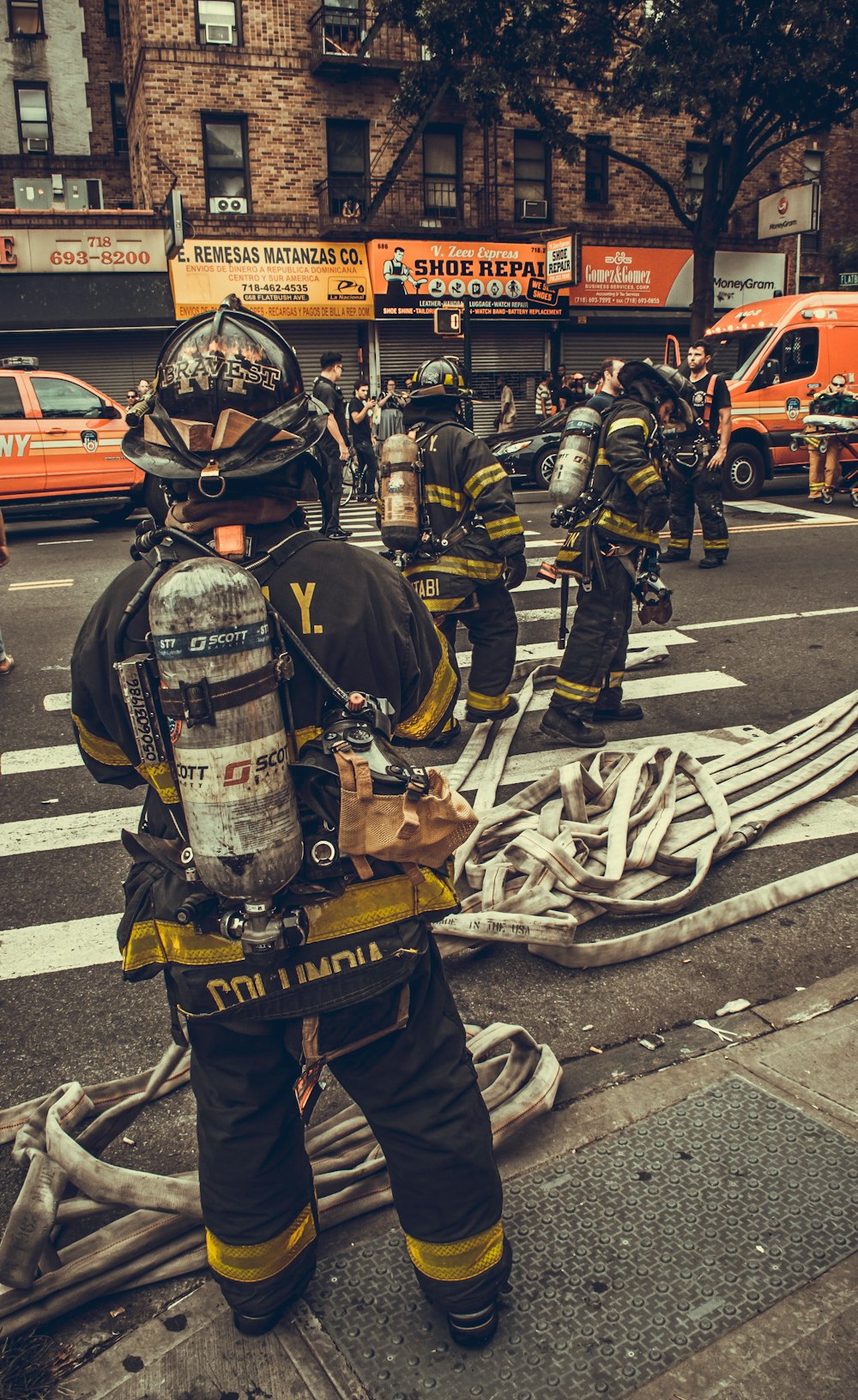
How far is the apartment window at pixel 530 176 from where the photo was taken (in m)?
24.9

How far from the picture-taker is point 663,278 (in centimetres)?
2600

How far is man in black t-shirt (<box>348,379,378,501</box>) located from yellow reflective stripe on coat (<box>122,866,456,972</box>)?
50.4ft

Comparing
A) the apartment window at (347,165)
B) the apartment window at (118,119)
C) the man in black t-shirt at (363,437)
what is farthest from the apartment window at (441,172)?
Result: the man in black t-shirt at (363,437)

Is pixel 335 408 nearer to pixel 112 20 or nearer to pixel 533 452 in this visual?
pixel 533 452

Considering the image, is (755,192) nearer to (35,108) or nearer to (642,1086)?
(35,108)

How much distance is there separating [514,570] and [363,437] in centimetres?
1164

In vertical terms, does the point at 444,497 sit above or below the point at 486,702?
above

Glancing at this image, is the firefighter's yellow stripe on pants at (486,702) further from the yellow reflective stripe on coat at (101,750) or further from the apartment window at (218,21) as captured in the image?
the apartment window at (218,21)

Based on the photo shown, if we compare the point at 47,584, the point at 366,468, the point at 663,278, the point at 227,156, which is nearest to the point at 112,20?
the point at 227,156

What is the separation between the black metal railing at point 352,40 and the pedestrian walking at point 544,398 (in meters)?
7.05

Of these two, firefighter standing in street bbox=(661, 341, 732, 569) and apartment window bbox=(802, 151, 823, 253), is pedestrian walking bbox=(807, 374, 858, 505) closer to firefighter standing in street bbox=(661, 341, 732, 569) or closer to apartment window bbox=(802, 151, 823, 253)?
firefighter standing in street bbox=(661, 341, 732, 569)

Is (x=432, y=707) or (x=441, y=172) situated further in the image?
(x=441, y=172)

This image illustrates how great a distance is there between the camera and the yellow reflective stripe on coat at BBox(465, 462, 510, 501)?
576cm

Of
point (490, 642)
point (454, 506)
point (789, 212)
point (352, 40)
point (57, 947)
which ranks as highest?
point (352, 40)
